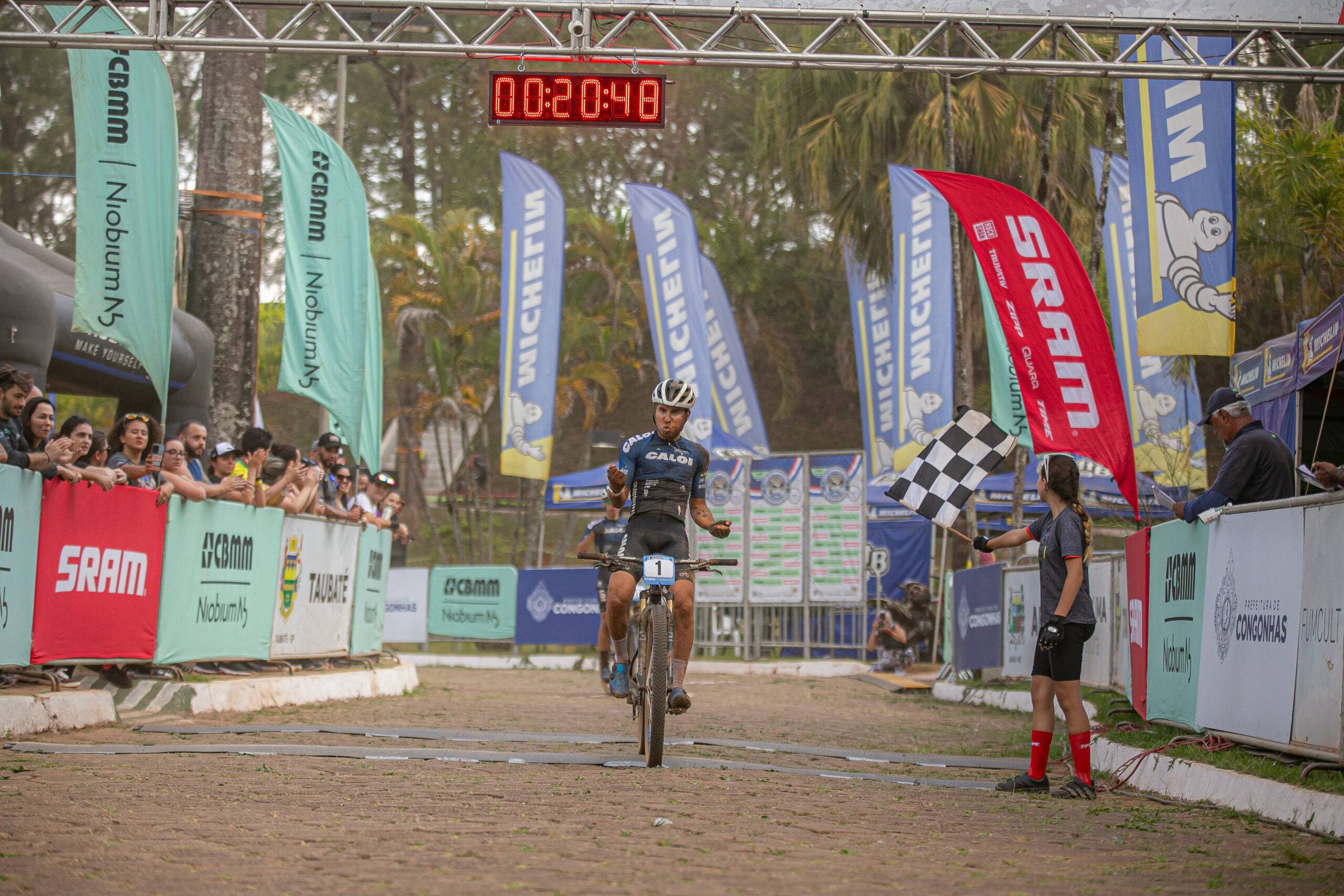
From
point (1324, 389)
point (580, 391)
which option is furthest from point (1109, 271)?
point (580, 391)

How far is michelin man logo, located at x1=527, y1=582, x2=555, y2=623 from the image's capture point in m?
26.3

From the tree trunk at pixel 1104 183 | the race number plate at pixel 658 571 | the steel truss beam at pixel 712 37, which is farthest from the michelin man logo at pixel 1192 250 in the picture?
the tree trunk at pixel 1104 183

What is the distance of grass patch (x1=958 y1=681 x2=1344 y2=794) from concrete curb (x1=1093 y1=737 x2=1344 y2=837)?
5 centimetres

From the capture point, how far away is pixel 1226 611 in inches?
334

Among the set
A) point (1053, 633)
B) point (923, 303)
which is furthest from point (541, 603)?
point (1053, 633)

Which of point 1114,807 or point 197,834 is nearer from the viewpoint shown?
point 197,834

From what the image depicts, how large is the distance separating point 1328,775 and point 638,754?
13.3 ft

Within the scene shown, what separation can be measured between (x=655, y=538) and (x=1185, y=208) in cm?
653

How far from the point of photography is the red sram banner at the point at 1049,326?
12.4 metres

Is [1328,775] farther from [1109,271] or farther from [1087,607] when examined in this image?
[1109,271]

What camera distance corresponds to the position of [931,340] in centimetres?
2155

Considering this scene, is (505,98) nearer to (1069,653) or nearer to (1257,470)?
(1257,470)

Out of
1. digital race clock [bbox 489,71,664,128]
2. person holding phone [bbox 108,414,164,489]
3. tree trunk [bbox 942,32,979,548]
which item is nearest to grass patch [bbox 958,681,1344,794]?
digital race clock [bbox 489,71,664,128]

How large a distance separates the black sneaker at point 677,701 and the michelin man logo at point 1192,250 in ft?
21.8
